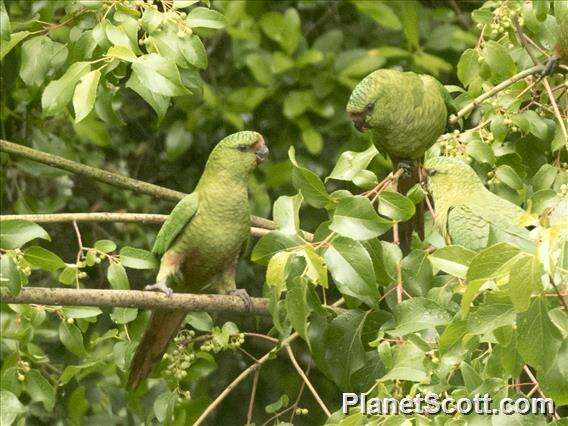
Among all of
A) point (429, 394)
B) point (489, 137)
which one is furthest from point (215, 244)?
point (429, 394)

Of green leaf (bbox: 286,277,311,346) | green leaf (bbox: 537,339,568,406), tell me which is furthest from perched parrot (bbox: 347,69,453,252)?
green leaf (bbox: 537,339,568,406)

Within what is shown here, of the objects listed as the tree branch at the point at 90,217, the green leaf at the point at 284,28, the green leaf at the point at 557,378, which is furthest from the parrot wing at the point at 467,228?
the green leaf at the point at 284,28

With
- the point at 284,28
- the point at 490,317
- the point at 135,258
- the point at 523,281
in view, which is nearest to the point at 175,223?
the point at 135,258

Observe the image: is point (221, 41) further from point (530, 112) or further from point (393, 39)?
point (530, 112)

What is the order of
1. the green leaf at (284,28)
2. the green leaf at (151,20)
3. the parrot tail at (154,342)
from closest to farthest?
the green leaf at (151,20) < the parrot tail at (154,342) < the green leaf at (284,28)

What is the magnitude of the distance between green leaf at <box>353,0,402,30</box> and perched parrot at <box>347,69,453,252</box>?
1250 mm

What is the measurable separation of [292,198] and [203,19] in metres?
0.60

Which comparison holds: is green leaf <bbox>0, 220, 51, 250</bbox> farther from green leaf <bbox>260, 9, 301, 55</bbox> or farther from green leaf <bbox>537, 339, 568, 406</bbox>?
green leaf <bbox>260, 9, 301, 55</bbox>

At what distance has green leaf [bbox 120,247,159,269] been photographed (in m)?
2.71

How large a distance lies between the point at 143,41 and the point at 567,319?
120cm

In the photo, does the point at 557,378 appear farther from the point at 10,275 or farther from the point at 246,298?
the point at 246,298

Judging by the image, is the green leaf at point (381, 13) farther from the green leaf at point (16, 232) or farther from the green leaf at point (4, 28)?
the green leaf at point (16, 232)

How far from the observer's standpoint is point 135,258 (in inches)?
108

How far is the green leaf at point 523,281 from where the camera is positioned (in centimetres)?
158
